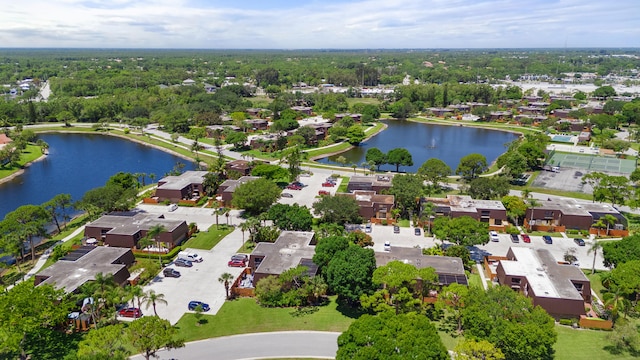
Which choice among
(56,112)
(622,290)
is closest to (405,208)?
(622,290)

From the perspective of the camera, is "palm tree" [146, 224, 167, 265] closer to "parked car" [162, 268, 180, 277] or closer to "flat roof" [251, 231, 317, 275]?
"parked car" [162, 268, 180, 277]

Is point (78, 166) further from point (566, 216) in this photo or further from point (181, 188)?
point (566, 216)

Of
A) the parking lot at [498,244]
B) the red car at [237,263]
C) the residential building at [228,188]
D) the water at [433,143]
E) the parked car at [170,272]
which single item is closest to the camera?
the parked car at [170,272]

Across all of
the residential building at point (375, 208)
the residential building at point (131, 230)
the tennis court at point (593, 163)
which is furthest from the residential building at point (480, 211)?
the tennis court at point (593, 163)

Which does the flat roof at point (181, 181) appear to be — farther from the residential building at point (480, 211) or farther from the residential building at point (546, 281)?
the residential building at point (546, 281)

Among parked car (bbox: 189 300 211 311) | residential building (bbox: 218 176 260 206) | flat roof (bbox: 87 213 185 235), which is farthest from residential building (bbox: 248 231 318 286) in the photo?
residential building (bbox: 218 176 260 206)

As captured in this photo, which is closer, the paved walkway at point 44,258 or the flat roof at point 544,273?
the flat roof at point 544,273
